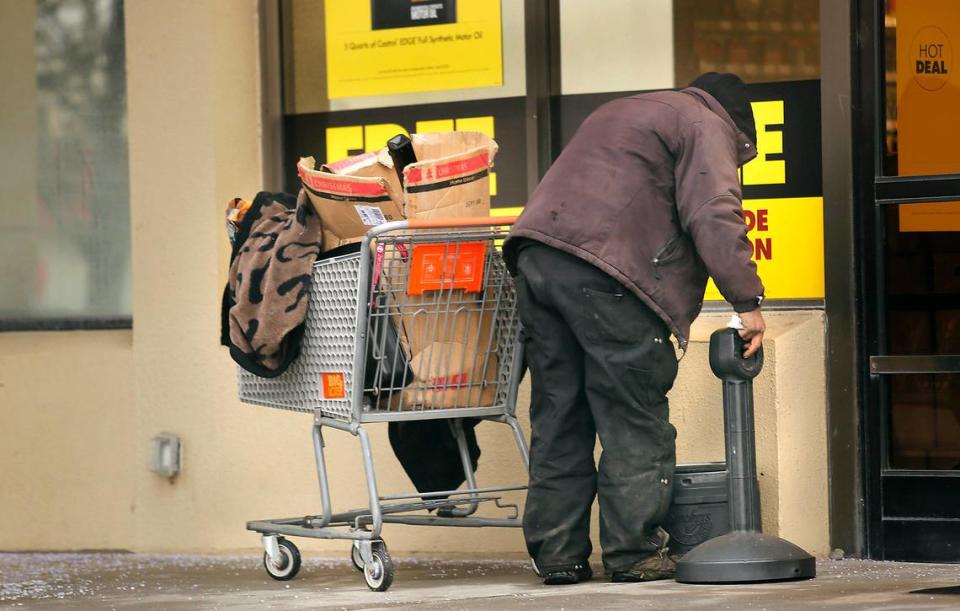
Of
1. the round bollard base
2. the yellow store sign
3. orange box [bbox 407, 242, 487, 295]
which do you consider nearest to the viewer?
the round bollard base

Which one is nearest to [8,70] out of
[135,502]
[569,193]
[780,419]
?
[135,502]

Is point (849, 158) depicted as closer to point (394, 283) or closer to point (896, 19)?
→ point (896, 19)

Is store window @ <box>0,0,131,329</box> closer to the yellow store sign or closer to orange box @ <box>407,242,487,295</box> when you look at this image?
the yellow store sign

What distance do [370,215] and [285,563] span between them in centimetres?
146

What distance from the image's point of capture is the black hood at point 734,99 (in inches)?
232

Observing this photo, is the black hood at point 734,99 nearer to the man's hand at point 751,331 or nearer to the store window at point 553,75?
the man's hand at point 751,331

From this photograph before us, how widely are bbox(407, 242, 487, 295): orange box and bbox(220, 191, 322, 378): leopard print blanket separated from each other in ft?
1.35

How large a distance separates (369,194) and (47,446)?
8.69 ft

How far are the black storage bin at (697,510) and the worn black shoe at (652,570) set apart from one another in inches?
3.4

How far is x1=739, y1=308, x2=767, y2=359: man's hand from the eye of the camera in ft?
18.2

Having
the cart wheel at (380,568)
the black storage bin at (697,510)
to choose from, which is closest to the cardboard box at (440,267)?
the cart wheel at (380,568)

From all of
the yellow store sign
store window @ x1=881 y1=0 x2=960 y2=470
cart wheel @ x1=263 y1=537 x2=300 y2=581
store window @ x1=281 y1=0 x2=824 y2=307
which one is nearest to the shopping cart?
cart wheel @ x1=263 y1=537 x2=300 y2=581

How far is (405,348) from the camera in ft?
20.3

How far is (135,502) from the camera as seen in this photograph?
309 inches
